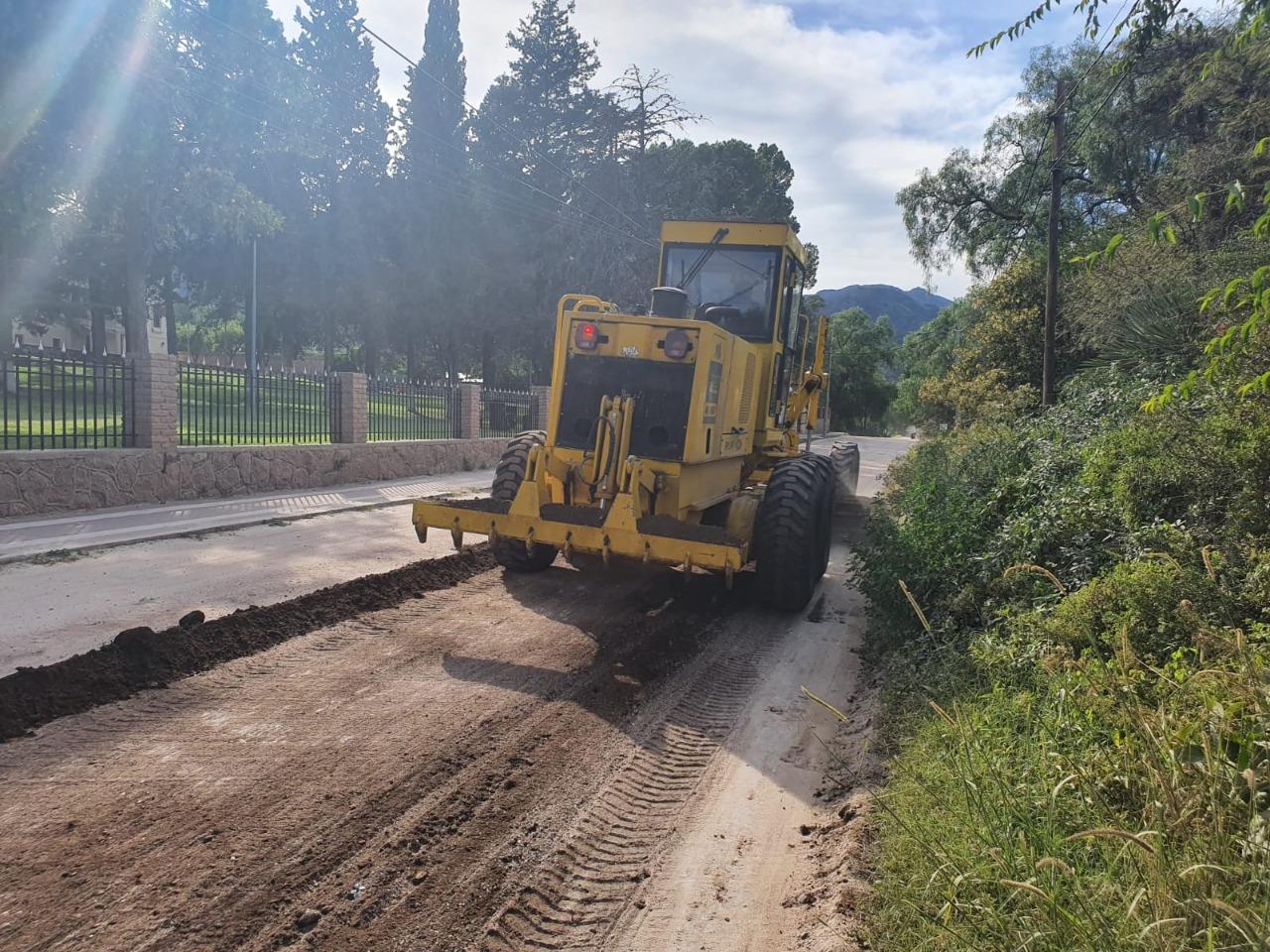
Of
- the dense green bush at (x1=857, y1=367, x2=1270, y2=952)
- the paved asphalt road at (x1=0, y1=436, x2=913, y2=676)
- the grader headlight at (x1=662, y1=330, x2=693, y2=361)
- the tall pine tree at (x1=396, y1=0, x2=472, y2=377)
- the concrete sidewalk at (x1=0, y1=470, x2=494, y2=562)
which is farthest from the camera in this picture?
the tall pine tree at (x1=396, y1=0, x2=472, y2=377)

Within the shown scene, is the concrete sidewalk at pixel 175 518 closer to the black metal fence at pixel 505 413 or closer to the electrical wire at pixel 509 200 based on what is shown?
the black metal fence at pixel 505 413

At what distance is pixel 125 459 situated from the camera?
34.3 ft

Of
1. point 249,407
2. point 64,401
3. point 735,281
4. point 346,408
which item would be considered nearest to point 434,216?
point 346,408

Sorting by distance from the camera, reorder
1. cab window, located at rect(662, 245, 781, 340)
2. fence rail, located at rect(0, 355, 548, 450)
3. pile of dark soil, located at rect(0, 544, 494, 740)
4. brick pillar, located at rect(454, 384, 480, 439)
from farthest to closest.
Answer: brick pillar, located at rect(454, 384, 480, 439)
fence rail, located at rect(0, 355, 548, 450)
cab window, located at rect(662, 245, 781, 340)
pile of dark soil, located at rect(0, 544, 494, 740)

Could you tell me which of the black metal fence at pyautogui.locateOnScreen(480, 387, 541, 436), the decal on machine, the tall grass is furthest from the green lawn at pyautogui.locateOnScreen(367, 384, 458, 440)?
the tall grass

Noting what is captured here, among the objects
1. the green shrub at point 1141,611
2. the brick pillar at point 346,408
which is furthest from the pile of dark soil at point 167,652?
the brick pillar at point 346,408

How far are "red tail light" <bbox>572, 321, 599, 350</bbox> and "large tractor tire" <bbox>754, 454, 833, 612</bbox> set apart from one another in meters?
2.00

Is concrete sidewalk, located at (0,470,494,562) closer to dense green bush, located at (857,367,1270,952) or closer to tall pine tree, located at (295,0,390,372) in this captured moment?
dense green bush, located at (857,367,1270,952)

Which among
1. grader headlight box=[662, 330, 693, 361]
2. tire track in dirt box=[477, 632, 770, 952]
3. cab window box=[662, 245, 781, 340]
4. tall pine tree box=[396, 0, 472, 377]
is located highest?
tall pine tree box=[396, 0, 472, 377]

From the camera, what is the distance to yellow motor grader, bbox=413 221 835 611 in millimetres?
6305

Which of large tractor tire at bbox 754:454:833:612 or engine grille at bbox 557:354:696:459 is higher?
engine grille at bbox 557:354:696:459

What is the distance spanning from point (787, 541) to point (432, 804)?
4.10 metres

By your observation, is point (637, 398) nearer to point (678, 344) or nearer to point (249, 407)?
point (678, 344)

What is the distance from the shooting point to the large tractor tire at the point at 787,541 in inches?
274
